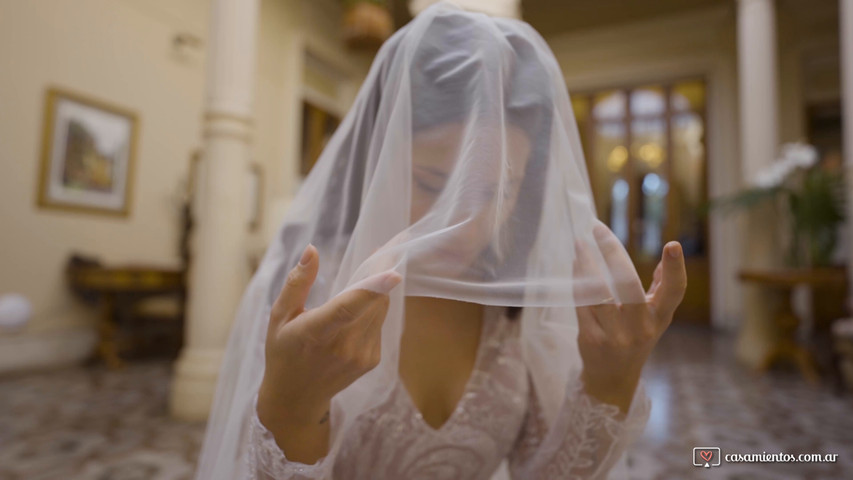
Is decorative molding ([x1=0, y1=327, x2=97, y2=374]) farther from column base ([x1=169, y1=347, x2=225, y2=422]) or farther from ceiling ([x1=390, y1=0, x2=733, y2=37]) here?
ceiling ([x1=390, y1=0, x2=733, y2=37])

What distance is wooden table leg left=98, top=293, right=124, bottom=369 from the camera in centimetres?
335

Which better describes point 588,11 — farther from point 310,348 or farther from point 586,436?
point 310,348

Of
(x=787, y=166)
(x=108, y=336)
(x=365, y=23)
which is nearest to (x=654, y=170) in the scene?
(x=787, y=166)

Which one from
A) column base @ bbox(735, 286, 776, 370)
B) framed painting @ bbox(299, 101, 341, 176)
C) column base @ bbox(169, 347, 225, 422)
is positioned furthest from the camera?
framed painting @ bbox(299, 101, 341, 176)

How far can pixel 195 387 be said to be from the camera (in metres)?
2.27

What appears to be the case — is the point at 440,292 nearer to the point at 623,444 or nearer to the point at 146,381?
the point at 623,444

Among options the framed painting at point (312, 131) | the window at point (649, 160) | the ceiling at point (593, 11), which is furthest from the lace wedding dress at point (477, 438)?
the window at point (649, 160)

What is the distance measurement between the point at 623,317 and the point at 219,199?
2.18 meters

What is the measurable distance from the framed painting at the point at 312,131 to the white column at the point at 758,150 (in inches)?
165

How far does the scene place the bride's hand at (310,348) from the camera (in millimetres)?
420

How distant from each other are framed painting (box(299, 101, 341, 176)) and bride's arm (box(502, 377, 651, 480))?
5.30 m

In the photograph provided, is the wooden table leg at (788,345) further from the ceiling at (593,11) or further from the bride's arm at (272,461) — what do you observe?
the ceiling at (593,11)

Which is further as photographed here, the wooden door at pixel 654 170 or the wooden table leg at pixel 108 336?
the wooden door at pixel 654 170

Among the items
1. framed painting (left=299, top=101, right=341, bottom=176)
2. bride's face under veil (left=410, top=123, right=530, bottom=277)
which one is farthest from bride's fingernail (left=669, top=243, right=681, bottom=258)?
framed painting (left=299, top=101, right=341, bottom=176)
